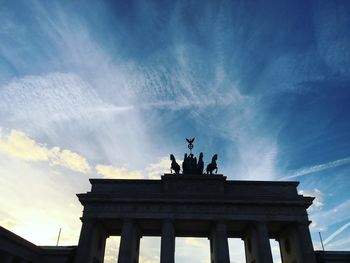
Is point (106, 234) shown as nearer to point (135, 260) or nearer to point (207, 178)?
point (135, 260)

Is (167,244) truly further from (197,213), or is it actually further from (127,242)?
(197,213)

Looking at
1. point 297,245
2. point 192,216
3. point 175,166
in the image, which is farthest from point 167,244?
point 297,245

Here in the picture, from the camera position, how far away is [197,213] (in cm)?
3444

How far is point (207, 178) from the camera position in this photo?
1453 inches

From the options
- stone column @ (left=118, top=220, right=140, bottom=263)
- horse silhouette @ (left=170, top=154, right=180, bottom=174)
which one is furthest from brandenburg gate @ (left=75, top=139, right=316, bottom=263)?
horse silhouette @ (left=170, top=154, right=180, bottom=174)

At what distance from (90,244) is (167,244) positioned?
28.7 feet

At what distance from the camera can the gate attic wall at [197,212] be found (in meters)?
32.9

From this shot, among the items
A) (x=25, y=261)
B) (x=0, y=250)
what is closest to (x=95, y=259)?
(x=25, y=261)

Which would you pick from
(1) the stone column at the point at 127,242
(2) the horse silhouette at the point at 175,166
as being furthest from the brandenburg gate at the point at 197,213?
(2) the horse silhouette at the point at 175,166

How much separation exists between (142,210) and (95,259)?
8053mm

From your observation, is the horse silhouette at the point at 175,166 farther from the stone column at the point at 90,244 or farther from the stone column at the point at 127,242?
the stone column at the point at 90,244

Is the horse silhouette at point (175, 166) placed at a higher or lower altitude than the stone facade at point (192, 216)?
higher

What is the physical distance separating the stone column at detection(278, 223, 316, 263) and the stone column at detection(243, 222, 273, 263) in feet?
11.6

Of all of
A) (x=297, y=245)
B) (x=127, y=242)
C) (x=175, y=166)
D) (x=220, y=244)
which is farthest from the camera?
(x=175, y=166)
